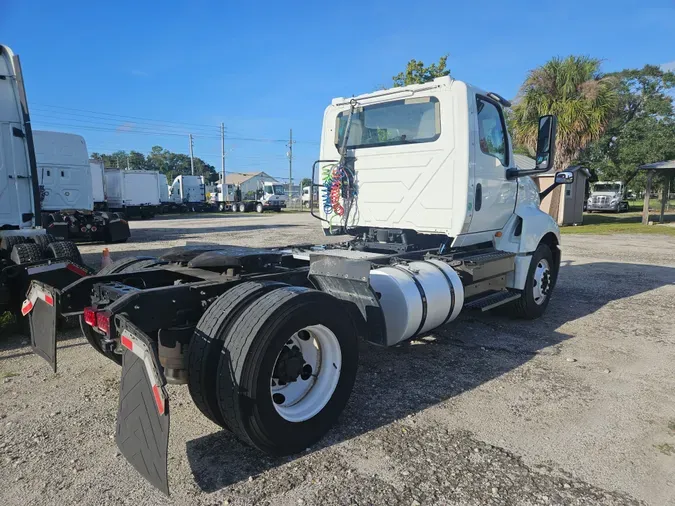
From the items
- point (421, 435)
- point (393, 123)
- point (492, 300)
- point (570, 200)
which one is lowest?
point (421, 435)

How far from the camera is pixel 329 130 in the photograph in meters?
6.12

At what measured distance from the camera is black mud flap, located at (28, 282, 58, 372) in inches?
125

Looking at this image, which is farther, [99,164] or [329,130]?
[99,164]

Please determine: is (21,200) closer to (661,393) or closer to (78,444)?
(78,444)

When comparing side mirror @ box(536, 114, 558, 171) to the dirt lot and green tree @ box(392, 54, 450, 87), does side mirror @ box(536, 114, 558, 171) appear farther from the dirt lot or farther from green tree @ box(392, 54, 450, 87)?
green tree @ box(392, 54, 450, 87)

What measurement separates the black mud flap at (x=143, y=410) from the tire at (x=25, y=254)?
2.98m

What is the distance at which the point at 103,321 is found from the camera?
2734 mm

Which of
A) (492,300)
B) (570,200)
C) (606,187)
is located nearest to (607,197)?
(606,187)

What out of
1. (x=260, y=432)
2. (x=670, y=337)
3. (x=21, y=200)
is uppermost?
(x=21, y=200)

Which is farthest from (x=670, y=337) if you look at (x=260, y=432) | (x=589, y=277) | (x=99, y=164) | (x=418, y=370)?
(x=99, y=164)

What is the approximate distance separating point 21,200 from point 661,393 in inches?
285

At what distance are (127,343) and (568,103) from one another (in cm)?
2391

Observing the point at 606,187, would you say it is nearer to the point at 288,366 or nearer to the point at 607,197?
the point at 607,197

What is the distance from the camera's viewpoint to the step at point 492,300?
5146mm
